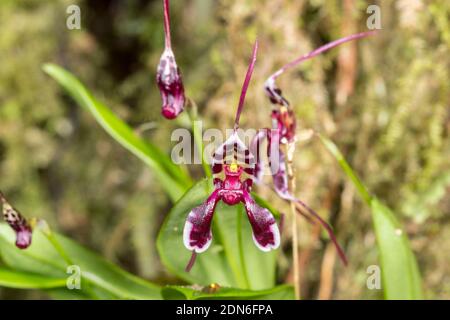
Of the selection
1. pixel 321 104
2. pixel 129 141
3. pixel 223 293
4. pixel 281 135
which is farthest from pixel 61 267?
pixel 321 104

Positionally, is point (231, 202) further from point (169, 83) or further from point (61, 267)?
point (61, 267)

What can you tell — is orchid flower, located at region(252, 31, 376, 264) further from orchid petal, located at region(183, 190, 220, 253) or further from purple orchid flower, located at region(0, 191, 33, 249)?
purple orchid flower, located at region(0, 191, 33, 249)

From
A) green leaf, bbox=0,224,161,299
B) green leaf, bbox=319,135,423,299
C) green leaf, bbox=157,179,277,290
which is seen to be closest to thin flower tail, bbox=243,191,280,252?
green leaf, bbox=157,179,277,290

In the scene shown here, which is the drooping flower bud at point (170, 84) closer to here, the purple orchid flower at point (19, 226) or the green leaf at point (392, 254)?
the purple orchid flower at point (19, 226)

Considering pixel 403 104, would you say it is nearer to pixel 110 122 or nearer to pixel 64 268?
pixel 110 122

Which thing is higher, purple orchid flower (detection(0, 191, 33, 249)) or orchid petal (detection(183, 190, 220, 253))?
purple orchid flower (detection(0, 191, 33, 249))

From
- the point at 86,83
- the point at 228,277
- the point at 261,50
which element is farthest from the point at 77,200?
the point at 228,277
